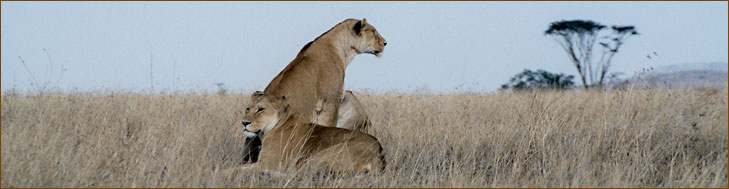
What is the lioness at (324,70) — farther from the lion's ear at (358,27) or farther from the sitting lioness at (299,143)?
the sitting lioness at (299,143)

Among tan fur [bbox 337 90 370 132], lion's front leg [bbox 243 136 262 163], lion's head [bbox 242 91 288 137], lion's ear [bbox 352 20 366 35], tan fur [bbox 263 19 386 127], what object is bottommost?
lion's front leg [bbox 243 136 262 163]

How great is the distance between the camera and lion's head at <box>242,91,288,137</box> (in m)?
5.52

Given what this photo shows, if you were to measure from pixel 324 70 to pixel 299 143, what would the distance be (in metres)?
1.25

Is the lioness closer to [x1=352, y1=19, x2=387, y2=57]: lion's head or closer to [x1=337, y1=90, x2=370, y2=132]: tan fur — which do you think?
[x1=352, y1=19, x2=387, y2=57]: lion's head

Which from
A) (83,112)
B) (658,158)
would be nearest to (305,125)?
(658,158)

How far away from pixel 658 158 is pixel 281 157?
3407 mm

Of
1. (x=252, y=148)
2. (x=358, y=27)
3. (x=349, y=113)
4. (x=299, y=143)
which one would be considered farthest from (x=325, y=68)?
(x=299, y=143)

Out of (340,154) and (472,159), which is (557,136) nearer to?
(472,159)

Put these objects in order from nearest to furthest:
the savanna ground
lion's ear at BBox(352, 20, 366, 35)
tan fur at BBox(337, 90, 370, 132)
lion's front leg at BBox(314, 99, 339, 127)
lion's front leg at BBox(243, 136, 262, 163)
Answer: the savanna ground, lion's front leg at BBox(243, 136, 262, 163), lion's front leg at BBox(314, 99, 339, 127), tan fur at BBox(337, 90, 370, 132), lion's ear at BBox(352, 20, 366, 35)

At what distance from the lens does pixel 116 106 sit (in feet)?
31.8

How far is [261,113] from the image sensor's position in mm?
5582

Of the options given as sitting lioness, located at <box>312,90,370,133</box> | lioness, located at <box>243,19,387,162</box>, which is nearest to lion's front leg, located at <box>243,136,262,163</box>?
lioness, located at <box>243,19,387,162</box>

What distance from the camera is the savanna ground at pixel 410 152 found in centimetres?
506

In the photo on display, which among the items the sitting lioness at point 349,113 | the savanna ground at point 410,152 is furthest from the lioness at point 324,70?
the savanna ground at point 410,152
